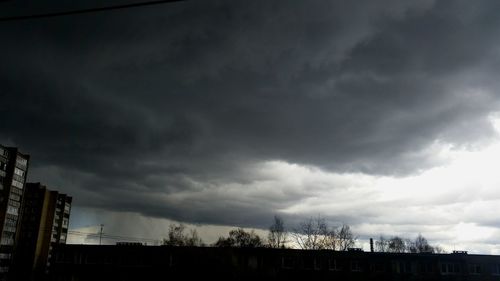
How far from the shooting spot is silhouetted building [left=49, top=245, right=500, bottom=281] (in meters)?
60.4

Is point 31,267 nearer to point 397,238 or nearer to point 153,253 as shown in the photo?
point 153,253

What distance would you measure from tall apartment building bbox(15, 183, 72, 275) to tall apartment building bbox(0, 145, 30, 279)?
68.1 ft

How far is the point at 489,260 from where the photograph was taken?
6288cm

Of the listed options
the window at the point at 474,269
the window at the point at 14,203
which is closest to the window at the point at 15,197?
the window at the point at 14,203

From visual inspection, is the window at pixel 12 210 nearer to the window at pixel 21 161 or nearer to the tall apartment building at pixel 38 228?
the window at pixel 21 161

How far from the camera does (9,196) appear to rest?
82.7 metres

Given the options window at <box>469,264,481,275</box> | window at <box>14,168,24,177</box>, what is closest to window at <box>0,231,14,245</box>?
window at <box>14,168,24,177</box>

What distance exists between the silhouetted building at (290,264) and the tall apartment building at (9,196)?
86.6ft

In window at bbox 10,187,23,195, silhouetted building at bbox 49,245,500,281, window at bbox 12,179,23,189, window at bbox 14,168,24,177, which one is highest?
window at bbox 14,168,24,177

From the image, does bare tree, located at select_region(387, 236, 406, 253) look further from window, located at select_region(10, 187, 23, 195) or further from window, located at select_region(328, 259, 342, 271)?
window, located at select_region(10, 187, 23, 195)

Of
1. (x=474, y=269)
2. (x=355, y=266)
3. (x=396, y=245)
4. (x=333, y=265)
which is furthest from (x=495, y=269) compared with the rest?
(x=396, y=245)

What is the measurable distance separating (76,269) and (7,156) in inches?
1414

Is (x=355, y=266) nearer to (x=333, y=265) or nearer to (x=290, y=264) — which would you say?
(x=333, y=265)

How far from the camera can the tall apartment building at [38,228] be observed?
10906 cm
